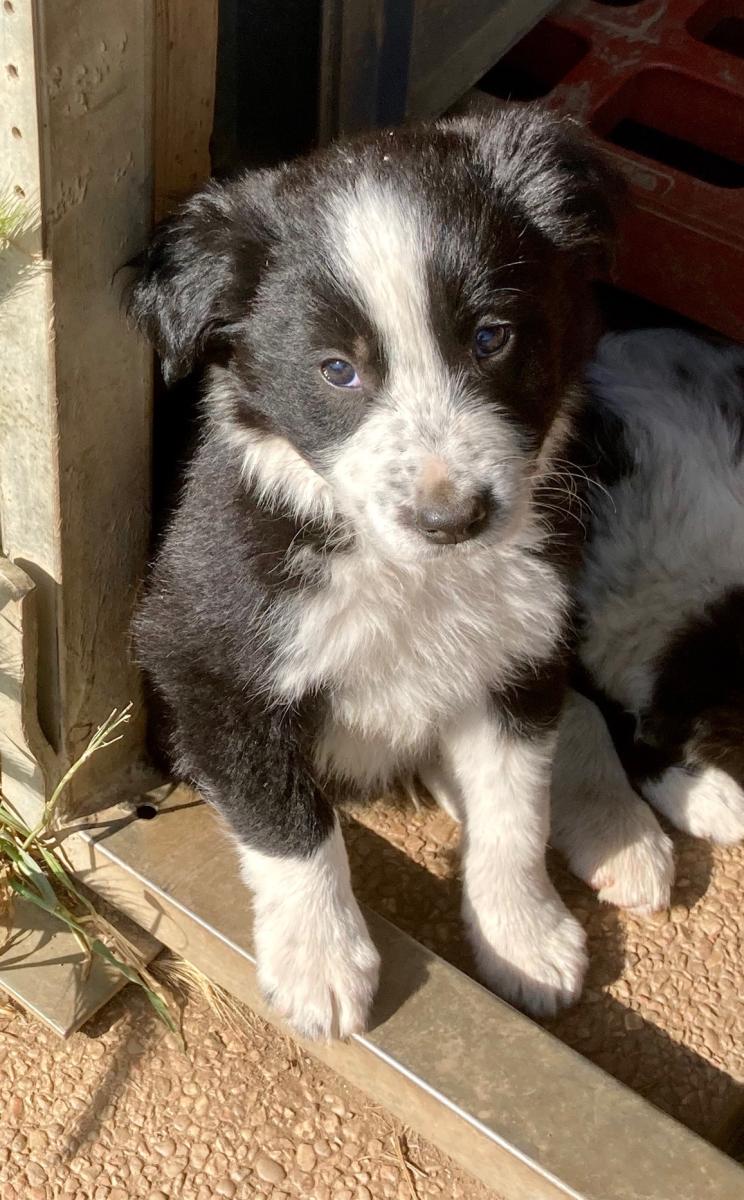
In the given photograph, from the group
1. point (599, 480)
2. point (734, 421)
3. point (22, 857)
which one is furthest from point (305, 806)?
point (734, 421)

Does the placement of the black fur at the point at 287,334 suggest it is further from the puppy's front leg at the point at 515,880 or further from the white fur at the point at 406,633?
the puppy's front leg at the point at 515,880

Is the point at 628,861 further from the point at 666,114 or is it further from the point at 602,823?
the point at 666,114

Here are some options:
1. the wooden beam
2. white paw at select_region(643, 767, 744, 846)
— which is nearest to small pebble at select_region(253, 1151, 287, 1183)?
white paw at select_region(643, 767, 744, 846)

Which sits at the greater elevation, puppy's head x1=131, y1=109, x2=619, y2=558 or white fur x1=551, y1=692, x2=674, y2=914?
puppy's head x1=131, y1=109, x2=619, y2=558

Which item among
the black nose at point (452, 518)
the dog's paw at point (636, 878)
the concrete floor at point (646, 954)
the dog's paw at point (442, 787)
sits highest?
the black nose at point (452, 518)

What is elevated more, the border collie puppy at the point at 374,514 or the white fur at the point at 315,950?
the border collie puppy at the point at 374,514

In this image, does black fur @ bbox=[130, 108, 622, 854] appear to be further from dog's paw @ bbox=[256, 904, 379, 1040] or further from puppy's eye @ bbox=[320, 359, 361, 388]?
dog's paw @ bbox=[256, 904, 379, 1040]

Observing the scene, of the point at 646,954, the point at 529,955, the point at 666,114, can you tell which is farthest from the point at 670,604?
the point at 666,114

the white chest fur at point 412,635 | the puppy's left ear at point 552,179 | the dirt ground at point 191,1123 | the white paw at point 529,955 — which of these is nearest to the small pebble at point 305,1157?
the dirt ground at point 191,1123
